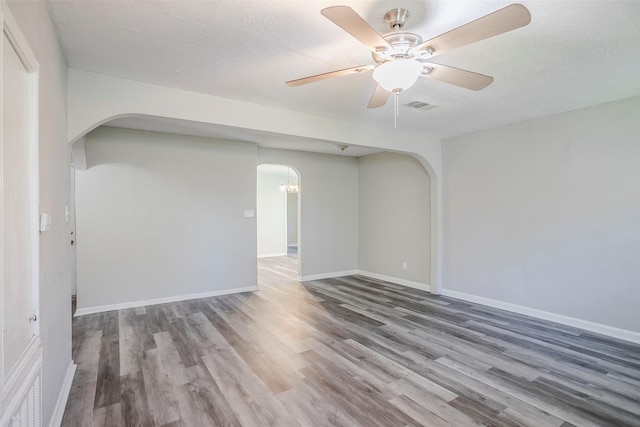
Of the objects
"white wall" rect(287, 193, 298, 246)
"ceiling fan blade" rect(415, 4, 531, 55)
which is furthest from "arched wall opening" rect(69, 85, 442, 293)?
"white wall" rect(287, 193, 298, 246)

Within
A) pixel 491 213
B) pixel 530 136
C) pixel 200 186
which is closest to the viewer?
pixel 530 136

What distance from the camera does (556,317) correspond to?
3744mm

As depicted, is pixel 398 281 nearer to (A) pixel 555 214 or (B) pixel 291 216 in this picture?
(A) pixel 555 214

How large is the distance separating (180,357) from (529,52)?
3.80 m

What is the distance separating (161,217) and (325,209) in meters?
3.02

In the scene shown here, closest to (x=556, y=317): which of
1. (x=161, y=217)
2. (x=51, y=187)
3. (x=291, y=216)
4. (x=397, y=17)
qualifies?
(x=397, y=17)

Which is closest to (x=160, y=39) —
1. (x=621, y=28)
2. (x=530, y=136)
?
(x=621, y=28)

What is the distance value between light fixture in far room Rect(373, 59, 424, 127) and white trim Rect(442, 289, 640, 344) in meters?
3.62

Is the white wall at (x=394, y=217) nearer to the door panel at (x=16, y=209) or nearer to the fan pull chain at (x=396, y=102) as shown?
the fan pull chain at (x=396, y=102)

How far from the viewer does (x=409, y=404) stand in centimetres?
216

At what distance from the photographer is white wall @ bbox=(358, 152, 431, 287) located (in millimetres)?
5406

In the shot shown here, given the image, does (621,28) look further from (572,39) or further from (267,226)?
(267,226)

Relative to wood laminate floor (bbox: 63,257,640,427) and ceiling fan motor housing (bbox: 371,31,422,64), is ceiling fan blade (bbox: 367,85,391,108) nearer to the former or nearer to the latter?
ceiling fan motor housing (bbox: 371,31,422,64)

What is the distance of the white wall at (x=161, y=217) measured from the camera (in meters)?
4.19
